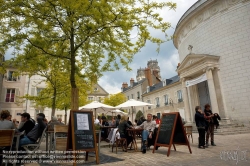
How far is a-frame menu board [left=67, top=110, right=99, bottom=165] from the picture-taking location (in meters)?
4.78

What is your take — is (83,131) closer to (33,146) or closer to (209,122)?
(33,146)

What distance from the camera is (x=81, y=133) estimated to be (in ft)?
16.3

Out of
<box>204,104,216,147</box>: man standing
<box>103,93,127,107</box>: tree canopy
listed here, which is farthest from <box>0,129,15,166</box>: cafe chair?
<box>103,93,127,107</box>: tree canopy

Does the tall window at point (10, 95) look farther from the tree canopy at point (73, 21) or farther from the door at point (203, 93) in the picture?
the door at point (203, 93)

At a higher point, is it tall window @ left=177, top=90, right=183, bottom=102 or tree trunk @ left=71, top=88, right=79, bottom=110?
tall window @ left=177, top=90, right=183, bottom=102

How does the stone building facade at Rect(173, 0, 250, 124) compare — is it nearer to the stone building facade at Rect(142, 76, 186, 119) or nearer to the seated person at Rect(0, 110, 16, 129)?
the stone building facade at Rect(142, 76, 186, 119)

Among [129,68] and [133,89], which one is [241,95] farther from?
[133,89]

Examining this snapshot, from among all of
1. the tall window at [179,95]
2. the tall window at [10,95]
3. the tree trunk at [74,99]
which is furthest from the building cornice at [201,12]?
the tall window at [10,95]

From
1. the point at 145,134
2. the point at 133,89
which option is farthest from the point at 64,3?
the point at 133,89

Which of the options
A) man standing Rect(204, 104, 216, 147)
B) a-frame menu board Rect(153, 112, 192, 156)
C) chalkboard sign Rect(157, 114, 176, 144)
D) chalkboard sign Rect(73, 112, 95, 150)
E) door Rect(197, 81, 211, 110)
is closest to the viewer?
chalkboard sign Rect(73, 112, 95, 150)

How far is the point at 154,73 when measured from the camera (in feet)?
154

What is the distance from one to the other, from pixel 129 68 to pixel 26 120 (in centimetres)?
538

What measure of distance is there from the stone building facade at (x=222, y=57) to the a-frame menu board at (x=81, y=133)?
46.7 ft

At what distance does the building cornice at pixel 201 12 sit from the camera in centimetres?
1691
